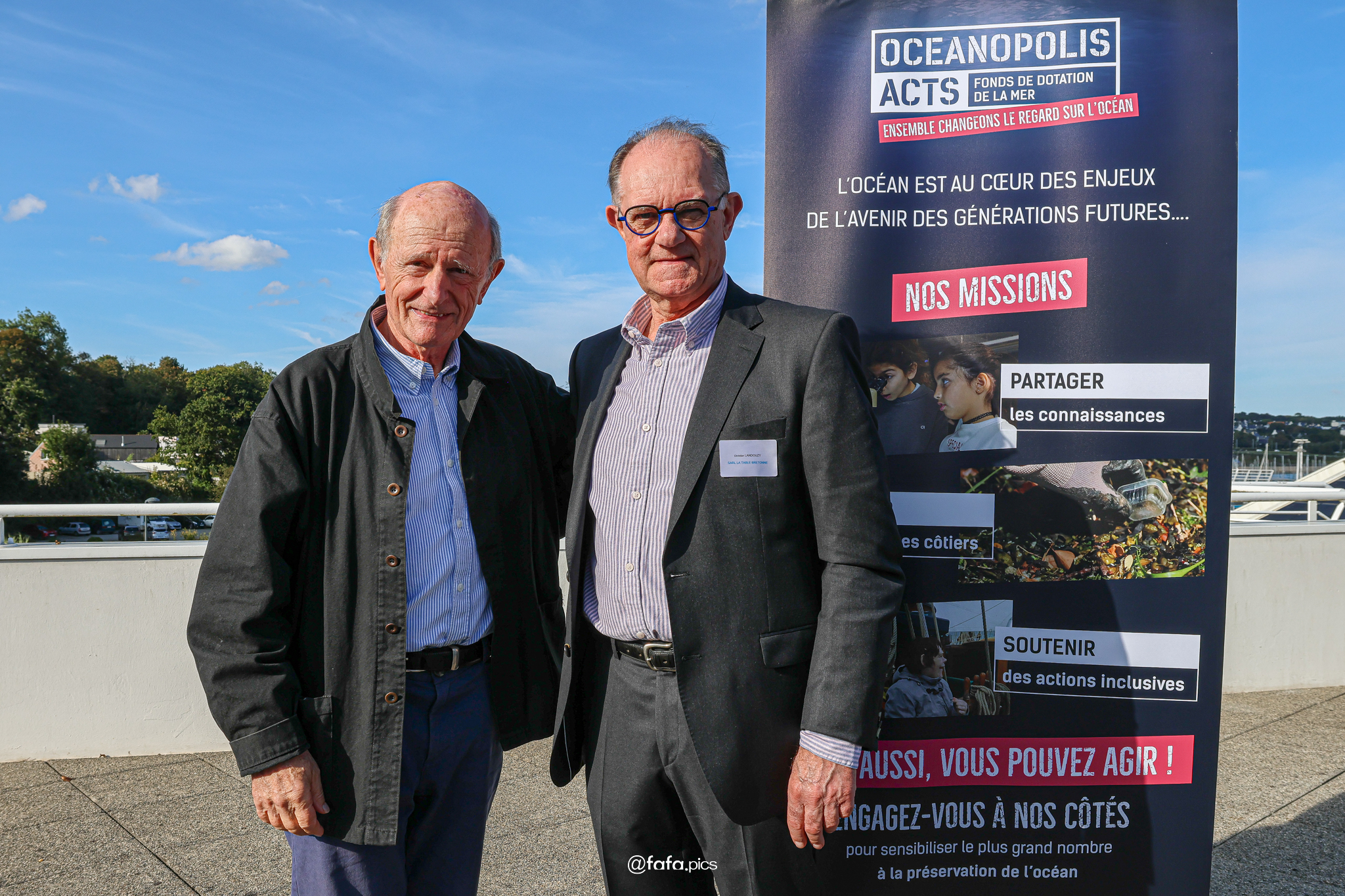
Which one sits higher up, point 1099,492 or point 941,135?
point 941,135

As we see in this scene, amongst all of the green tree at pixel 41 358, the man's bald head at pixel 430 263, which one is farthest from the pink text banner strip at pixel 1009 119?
the green tree at pixel 41 358

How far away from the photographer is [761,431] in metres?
1.79

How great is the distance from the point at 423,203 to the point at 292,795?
1.35m

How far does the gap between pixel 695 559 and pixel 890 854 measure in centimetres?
128

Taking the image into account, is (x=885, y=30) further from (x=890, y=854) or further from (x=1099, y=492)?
(x=890, y=854)

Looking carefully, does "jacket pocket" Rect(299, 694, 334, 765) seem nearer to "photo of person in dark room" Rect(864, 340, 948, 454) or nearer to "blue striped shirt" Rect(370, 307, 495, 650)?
"blue striped shirt" Rect(370, 307, 495, 650)

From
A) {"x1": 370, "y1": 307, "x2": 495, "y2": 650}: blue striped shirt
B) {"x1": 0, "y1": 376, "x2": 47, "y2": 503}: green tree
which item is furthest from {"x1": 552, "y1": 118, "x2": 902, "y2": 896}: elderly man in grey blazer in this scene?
{"x1": 0, "y1": 376, "x2": 47, "y2": 503}: green tree

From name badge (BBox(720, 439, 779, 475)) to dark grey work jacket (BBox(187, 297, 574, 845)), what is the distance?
55 centimetres

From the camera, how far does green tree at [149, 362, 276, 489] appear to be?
3270 inches

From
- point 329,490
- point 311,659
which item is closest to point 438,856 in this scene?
point 311,659

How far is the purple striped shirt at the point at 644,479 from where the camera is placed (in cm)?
181

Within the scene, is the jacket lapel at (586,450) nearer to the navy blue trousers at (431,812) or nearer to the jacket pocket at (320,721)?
the navy blue trousers at (431,812)

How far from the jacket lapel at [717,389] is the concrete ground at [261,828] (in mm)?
1952

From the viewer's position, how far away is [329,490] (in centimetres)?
181
